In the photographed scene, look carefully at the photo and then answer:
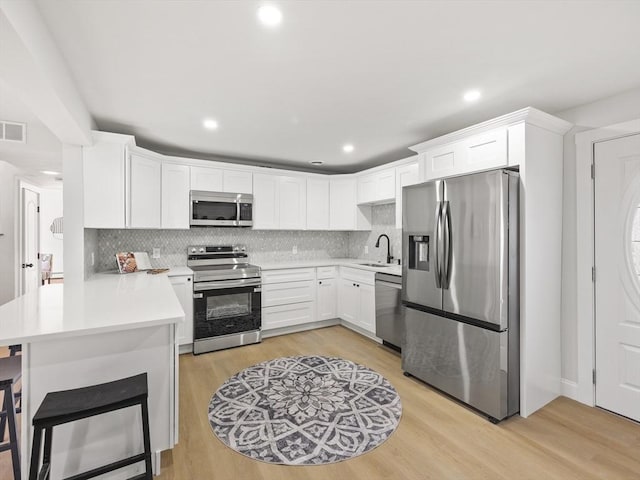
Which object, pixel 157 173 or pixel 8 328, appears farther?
pixel 157 173

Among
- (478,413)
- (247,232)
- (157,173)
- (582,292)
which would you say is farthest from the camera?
(247,232)

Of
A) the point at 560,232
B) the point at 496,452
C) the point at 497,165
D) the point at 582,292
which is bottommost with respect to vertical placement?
the point at 496,452

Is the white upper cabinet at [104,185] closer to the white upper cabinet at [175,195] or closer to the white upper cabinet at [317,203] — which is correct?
the white upper cabinet at [175,195]

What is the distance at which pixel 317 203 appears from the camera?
4828mm

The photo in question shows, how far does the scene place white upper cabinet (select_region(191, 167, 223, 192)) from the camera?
3957 millimetres

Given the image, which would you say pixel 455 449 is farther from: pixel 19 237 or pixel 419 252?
pixel 19 237

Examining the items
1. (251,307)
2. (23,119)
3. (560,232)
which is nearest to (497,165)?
(560,232)

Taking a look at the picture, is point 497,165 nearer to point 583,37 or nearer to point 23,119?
point 583,37

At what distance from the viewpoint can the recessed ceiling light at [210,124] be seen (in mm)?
3014

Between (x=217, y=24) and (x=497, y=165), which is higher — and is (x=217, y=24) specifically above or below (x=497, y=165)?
above

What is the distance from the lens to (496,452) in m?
2.01

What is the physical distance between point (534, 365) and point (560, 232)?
1149mm

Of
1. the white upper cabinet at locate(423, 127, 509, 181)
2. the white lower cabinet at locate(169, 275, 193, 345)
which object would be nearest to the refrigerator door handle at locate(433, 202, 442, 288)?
the white upper cabinet at locate(423, 127, 509, 181)

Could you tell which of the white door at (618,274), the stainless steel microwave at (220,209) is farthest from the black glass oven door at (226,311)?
the white door at (618,274)
